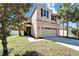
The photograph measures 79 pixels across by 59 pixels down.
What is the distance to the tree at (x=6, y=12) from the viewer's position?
3.42 m

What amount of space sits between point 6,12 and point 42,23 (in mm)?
853

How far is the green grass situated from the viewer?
3455 millimetres

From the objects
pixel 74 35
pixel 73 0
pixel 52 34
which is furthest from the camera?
pixel 52 34

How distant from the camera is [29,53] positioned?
11.4ft

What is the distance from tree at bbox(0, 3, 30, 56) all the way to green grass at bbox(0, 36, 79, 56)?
0.12m

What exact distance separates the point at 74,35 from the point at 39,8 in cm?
102

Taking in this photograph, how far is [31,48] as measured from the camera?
3535mm

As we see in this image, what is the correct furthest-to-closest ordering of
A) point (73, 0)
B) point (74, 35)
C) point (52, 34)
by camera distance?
point (52, 34) → point (74, 35) → point (73, 0)

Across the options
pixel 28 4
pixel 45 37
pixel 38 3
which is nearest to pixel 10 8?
pixel 28 4

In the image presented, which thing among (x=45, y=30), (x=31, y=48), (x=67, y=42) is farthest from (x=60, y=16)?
(x=31, y=48)

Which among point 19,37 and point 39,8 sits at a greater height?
point 39,8

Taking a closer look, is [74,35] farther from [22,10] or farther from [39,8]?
[22,10]

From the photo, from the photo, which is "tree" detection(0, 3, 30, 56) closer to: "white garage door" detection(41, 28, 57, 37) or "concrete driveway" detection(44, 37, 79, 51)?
"white garage door" detection(41, 28, 57, 37)

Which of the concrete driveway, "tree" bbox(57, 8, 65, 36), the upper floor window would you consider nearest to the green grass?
the concrete driveway
